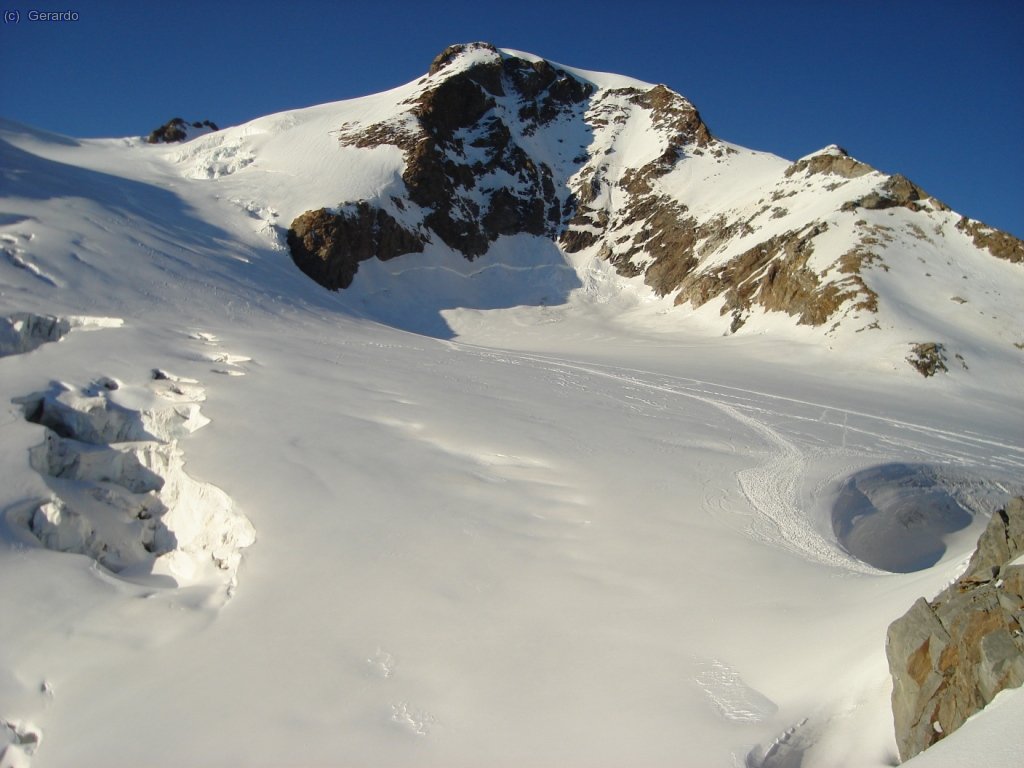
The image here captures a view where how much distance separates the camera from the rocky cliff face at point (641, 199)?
3052 centimetres

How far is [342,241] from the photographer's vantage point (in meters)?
35.8

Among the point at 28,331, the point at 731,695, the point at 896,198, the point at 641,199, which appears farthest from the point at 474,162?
the point at 731,695

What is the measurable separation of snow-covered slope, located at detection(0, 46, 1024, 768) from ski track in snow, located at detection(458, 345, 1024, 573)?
0.11m

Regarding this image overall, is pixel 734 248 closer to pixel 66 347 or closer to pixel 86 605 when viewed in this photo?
pixel 66 347

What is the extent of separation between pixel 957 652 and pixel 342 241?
34.7m

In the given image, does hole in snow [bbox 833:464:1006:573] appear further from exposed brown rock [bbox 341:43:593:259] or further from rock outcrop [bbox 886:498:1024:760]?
exposed brown rock [bbox 341:43:593:259]

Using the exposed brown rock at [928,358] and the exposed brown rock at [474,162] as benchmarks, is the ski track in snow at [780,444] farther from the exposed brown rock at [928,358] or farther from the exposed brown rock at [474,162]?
the exposed brown rock at [474,162]

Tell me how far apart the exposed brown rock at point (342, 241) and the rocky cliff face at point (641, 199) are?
0.12 metres

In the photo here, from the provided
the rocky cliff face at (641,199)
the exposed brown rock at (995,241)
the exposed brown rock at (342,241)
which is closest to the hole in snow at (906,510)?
the rocky cliff face at (641,199)

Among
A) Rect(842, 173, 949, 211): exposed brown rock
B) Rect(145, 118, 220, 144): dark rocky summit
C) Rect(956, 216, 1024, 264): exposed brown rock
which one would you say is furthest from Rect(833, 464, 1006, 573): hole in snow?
Rect(145, 118, 220, 144): dark rocky summit

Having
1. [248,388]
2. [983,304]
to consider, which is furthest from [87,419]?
[983,304]

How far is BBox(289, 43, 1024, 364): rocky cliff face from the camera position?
1201 inches

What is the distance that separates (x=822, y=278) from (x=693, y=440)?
64.6 ft

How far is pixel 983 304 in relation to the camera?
90.1ft
